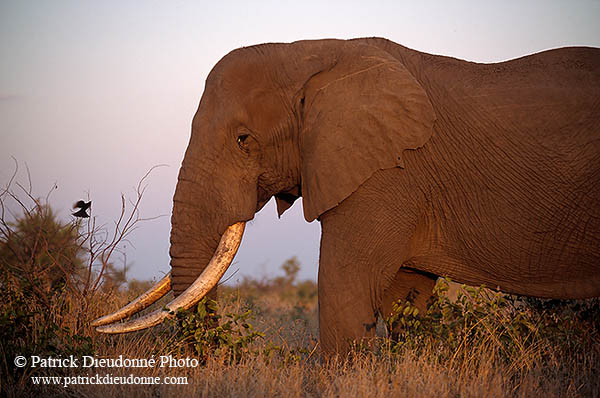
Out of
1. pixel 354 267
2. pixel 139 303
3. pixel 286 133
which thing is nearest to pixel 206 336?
pixel 139 303

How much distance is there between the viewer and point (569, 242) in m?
5.45

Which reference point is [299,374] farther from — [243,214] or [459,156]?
[459,156]

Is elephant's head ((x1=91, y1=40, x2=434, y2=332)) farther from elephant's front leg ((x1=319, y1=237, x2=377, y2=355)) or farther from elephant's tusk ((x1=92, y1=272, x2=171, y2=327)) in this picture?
elephant's front leg ((x1=319, y1=237, x2=377, y2=355))

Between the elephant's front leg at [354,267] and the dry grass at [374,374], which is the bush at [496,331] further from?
the elephant's front leg at [354,267]

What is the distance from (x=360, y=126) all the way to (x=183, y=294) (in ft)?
6.80

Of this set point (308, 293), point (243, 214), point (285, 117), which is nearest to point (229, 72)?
Result: point (285, 117)

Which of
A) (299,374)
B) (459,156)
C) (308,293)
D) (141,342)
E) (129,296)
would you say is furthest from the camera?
(308,293)

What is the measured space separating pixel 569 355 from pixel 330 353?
213 cm

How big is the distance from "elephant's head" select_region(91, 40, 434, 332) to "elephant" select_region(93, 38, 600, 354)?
0.04 feet

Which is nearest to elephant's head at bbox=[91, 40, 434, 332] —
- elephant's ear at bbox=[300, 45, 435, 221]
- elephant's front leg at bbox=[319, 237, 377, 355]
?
elephant's ear at bbox=[300, 45, 435, 221]

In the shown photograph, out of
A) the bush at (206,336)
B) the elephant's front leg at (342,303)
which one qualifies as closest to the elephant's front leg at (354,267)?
the elephant's front leg at (342,303)

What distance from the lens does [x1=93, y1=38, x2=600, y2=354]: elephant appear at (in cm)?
534

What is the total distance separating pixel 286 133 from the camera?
19.0 feet

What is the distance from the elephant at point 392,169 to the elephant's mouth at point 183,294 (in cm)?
1
